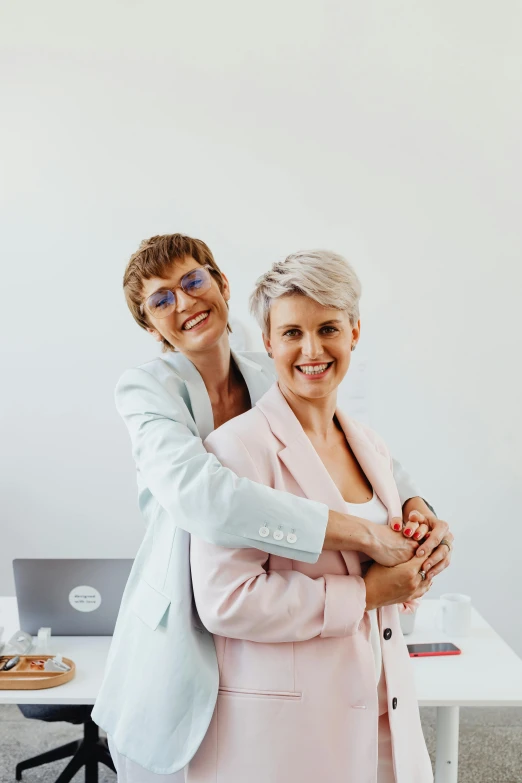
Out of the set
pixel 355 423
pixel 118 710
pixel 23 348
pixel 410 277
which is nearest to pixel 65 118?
pixel 23 348

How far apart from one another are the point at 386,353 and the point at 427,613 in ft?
5.07

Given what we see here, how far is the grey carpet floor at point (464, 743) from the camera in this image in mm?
3246

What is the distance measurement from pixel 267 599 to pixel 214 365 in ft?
2.22

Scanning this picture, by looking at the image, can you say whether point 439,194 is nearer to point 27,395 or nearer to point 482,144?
point 482,144

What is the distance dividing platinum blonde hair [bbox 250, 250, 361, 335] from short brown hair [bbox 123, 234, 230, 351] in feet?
1.15

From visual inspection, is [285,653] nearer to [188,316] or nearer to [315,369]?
[315,369]

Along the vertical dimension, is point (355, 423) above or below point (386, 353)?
below

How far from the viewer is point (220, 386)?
6.33ft

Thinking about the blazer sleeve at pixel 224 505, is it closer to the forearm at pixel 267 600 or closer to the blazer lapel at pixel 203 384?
the forearm at pixel 267 600

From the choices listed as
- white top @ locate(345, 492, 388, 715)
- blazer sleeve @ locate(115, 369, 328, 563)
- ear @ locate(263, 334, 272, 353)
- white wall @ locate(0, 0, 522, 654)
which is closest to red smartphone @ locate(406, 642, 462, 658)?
white top @ locate(345, 492, 388, 715)

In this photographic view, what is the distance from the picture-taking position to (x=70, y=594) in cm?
239

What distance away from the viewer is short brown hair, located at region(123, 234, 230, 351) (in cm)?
183

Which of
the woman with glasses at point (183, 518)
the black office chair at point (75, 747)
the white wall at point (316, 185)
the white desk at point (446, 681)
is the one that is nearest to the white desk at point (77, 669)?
the white desk at point (446, 681)

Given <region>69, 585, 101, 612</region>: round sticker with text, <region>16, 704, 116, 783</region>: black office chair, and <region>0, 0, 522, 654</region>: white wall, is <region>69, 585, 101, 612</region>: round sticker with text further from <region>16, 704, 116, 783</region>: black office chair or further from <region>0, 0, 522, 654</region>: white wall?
<region>0, 0, 522, 654</region>: white wall
